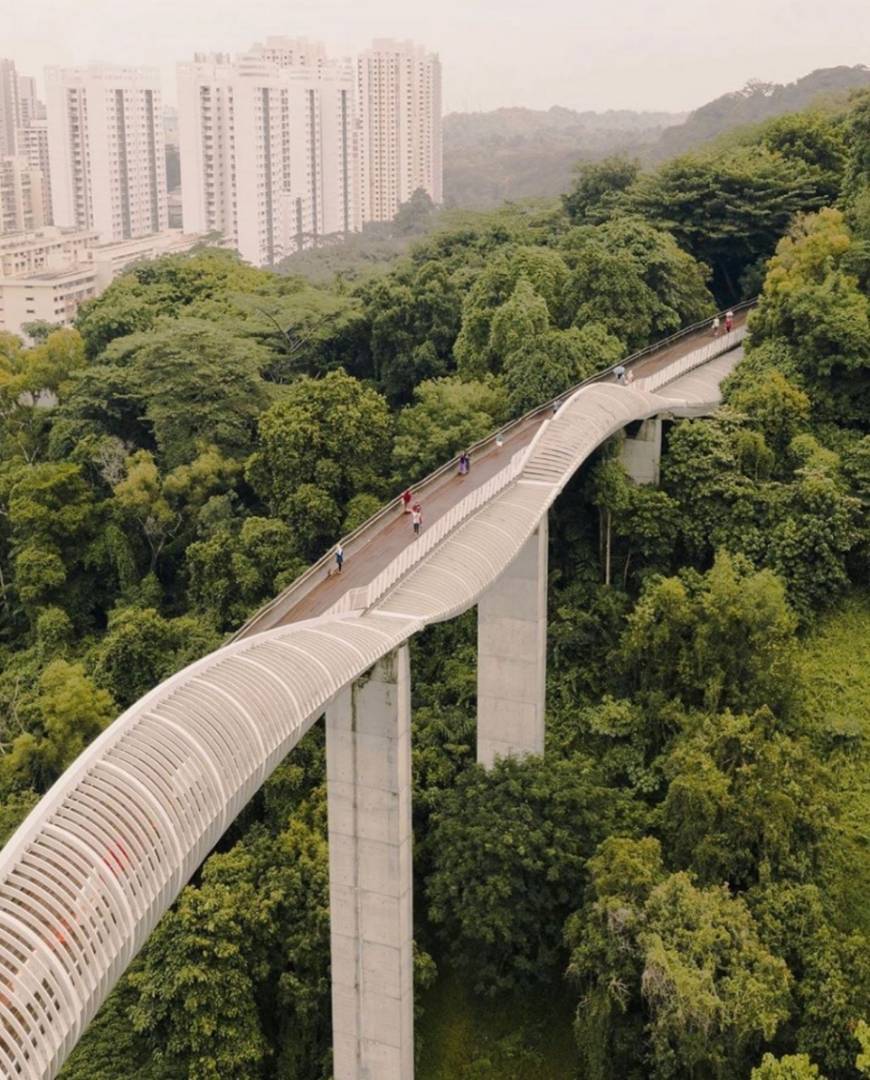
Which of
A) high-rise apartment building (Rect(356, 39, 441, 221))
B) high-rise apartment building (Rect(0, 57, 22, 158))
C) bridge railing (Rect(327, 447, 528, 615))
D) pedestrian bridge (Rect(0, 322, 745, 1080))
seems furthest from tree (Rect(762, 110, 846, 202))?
high-rise apartment building (Rect(0, 57, 22, 158))

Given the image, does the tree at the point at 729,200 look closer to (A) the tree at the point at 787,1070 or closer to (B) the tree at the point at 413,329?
(B) the tree at the point at 413,329

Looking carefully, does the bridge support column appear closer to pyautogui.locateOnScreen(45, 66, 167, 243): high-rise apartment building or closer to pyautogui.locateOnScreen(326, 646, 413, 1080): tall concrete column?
pyautogui.locateOnScreen(326, 646, 413, 1080): tall concrete column

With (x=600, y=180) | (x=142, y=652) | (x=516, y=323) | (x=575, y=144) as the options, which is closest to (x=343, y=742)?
(x=142, y=652)

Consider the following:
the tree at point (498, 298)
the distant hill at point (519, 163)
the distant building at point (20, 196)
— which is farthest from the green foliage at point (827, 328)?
the distant building at point (20, 196)

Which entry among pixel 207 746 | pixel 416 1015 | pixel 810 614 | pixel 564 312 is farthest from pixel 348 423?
pixel 207 746

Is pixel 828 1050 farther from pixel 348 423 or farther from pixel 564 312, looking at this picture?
pixel 564 312

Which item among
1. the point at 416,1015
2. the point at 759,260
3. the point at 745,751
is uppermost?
the point at 759,260
